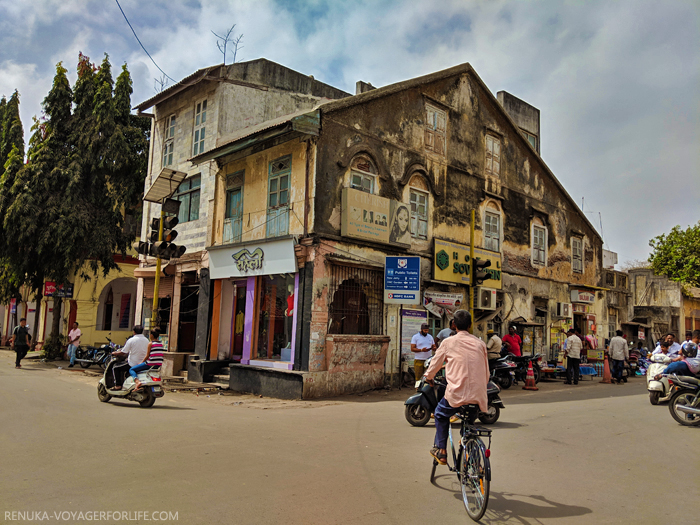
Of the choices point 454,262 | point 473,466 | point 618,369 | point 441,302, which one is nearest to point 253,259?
point 441,302

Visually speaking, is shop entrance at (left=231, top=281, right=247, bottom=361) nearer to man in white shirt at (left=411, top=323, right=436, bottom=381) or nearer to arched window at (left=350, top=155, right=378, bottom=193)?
arched window at (left=350, top=155, right=378, bottom=193)

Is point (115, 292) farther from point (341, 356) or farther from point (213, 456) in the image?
point (213, 456)

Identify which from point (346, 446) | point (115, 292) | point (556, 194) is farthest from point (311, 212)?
point (115, 292)

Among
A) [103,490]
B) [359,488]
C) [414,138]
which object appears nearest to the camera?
[103,490]

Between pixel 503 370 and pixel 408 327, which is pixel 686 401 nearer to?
pixel 503 370

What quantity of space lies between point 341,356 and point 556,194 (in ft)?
46.6

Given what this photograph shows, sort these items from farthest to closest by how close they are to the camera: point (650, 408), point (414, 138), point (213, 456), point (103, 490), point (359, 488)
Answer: point (414, 138)
point (650, 408)
point (213, 456)
point (359, 488)
point (103, 490)

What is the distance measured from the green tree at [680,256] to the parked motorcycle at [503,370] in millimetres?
17457

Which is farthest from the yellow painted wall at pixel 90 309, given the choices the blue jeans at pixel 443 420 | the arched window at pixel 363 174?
the blue jeans at pixel 443 420

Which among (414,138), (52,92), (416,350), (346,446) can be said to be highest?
(52,92)

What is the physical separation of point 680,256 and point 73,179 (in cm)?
2940

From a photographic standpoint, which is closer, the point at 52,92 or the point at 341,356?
the point at 341,356

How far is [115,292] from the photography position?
2869 cm

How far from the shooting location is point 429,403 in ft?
25.7
